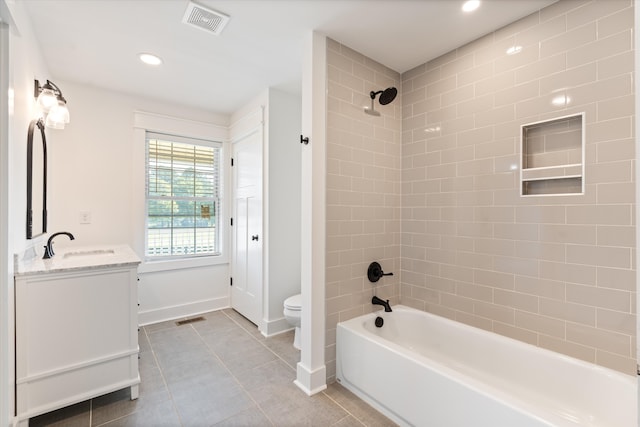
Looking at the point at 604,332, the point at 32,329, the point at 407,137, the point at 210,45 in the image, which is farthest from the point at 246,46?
the point at 604,332

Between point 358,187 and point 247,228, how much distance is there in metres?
1.62

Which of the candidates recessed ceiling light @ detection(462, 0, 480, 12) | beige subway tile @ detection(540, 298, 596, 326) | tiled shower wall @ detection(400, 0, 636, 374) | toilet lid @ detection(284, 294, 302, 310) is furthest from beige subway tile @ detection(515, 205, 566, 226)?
toilet lid @ detection(284, 294, 302, 310)

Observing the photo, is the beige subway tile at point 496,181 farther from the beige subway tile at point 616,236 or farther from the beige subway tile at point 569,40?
the beige subway tile at point 569,40

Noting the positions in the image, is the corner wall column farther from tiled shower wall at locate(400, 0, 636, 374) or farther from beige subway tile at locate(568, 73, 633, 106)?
beige subway tile at locate(568, 73, 633, 106)

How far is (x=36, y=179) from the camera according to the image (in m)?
2.17

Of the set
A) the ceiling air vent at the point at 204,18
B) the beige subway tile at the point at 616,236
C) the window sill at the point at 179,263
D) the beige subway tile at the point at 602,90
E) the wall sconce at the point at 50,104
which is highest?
the ceiling air vent at the point at 204,18

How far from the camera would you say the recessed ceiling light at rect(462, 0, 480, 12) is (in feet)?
5.59

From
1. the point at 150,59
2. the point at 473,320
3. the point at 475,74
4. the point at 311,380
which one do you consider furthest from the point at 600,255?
the point at 150,59

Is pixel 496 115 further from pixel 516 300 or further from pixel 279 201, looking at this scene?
pixel 279 201

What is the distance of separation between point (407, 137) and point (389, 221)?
74 centimetres

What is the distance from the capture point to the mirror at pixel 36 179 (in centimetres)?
190

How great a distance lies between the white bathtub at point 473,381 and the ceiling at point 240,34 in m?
2.03

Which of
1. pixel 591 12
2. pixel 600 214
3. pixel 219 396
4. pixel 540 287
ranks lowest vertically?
pixel 219 396

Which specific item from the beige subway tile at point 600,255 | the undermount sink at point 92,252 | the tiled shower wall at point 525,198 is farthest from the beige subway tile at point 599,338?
the undermount sink at point 92,252
